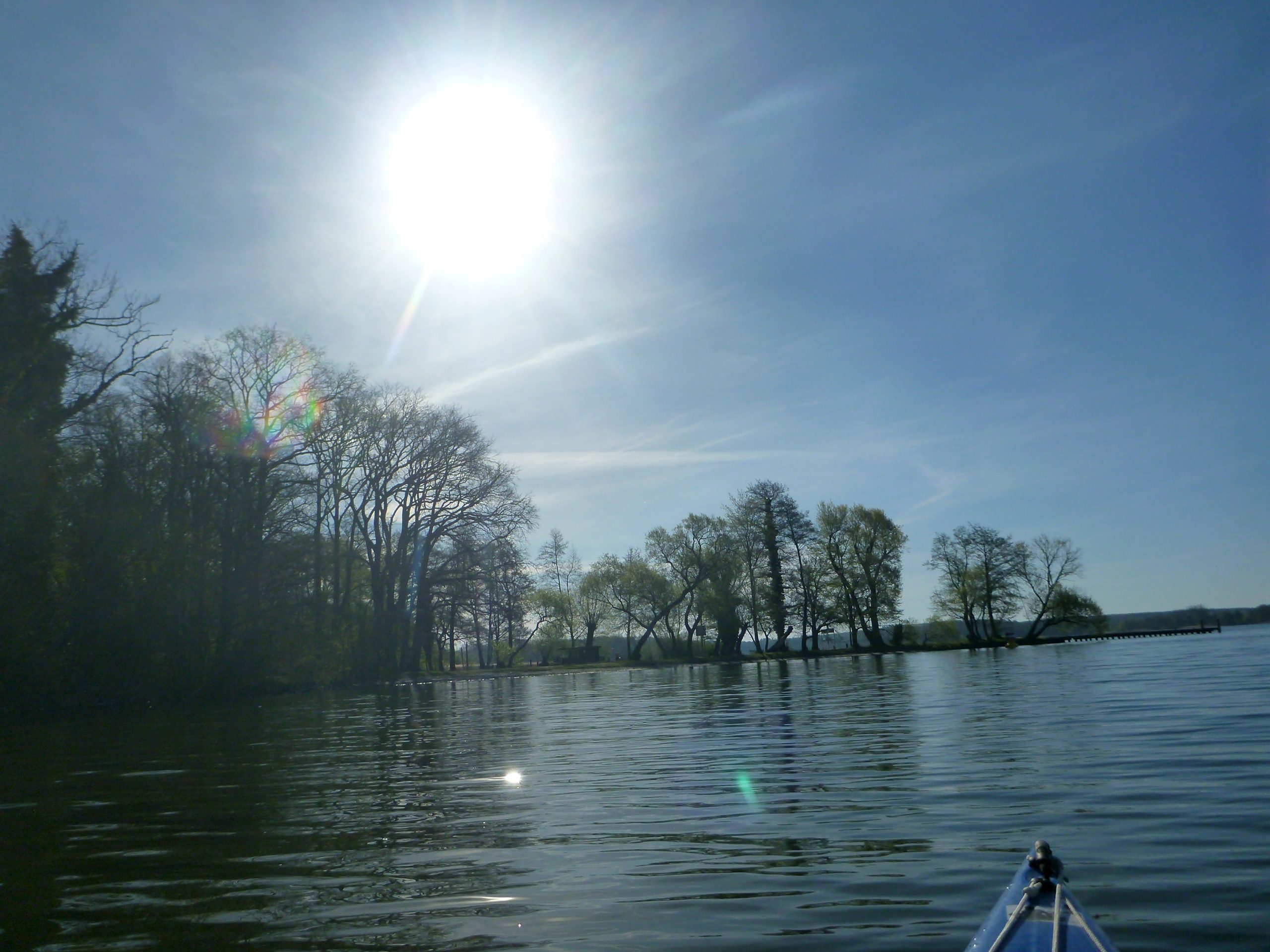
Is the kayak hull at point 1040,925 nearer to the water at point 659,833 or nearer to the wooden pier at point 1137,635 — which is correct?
the water at point 659,833

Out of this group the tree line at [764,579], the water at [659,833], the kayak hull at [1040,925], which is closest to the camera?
the kayak hull at [1040,925]

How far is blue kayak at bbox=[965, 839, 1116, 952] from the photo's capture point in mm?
3422

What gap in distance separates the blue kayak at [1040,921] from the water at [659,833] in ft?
1.35

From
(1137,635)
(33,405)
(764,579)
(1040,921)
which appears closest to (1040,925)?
(1040,921)

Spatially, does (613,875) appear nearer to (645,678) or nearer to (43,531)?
(43,531)

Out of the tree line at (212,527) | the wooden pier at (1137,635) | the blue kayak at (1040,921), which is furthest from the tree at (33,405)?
the wooden pier at (1137,635)

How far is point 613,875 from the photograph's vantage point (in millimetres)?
5586

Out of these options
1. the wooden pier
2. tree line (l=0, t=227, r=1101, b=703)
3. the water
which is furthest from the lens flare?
the wooden pier

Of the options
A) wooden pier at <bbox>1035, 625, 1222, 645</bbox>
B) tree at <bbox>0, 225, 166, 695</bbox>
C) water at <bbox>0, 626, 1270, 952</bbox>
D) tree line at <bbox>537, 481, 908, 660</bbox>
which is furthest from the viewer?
wooden pier at <bbox>1035, 625, 1222, 645</bbox>

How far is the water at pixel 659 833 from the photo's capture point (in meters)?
4.57

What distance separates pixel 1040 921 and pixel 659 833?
366 centimetres

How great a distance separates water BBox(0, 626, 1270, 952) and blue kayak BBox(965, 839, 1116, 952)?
1.35 feet

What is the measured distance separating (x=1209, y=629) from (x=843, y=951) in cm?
10146

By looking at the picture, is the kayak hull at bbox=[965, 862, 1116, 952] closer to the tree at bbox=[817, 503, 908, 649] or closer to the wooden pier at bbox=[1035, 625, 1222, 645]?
the tree at bbox=[817, 503, 908, 649]
